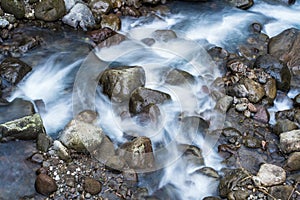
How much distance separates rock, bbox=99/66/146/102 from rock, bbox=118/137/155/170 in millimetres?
853

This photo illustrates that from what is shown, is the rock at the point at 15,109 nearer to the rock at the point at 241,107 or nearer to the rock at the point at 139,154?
the rock at the point at 139,154

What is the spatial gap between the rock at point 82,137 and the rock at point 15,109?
691 millimetres

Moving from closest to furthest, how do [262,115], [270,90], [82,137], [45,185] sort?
[45,185]
[82,137]
[262,115]
[270,90]

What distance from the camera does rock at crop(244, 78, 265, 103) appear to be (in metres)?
6.01

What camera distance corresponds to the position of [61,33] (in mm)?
7141

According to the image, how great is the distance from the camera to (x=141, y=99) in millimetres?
5523

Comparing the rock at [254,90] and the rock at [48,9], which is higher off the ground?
the rock at [48,9]

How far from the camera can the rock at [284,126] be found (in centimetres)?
553

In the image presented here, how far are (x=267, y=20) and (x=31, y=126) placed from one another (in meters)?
5.19

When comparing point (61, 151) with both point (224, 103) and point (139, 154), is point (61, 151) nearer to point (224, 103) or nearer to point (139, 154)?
point (139, 154)

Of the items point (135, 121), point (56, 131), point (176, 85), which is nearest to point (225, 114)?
point (176, 85)

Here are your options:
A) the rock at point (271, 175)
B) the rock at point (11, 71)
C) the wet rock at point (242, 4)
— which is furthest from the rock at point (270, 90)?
the rock at point (11, 71)

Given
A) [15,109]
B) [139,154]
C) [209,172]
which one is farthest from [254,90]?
[15,109]

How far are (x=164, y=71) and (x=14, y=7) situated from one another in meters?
2.77
